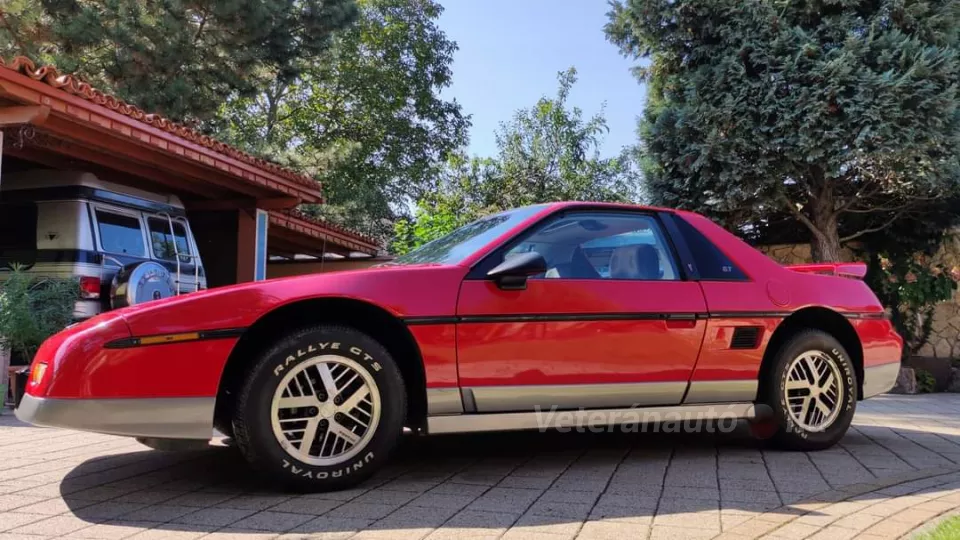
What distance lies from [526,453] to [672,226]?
1.59 meters

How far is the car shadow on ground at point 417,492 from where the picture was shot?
2.87 meters

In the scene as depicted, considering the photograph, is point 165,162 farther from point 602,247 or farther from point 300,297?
point 602,247

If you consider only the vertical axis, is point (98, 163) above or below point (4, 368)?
above

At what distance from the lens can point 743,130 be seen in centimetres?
1012

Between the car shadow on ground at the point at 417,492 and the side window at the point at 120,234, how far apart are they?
3.92 m

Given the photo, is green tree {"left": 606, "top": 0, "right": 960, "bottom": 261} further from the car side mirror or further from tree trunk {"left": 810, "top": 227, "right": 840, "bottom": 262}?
the car side mirror

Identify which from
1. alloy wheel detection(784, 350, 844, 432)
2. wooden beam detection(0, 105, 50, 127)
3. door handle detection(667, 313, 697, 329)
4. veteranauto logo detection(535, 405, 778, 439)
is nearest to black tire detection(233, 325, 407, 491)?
veteranauto logo detection(535, 405, 778, 439)

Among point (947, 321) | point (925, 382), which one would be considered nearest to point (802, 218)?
point (925, 382)

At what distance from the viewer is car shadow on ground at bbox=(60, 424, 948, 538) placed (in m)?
2.87

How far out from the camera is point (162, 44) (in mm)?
12836

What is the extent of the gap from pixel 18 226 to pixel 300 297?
5.59 m

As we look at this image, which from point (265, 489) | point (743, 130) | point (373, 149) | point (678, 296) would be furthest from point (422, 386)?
point (373, 149)

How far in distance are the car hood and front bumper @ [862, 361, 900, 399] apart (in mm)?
2802

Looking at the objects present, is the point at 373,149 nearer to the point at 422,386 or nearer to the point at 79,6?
the point at 79,6
